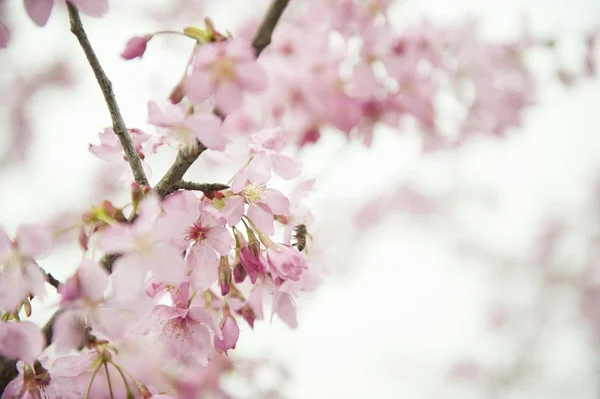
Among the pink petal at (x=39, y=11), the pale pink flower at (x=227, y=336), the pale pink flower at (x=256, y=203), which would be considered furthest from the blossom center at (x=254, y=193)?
the pink petal at (x=39, y=11)

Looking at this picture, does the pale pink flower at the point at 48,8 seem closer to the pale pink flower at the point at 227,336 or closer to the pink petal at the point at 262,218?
the pink petal at the point at 262,218

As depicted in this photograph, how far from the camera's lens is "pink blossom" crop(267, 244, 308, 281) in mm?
665

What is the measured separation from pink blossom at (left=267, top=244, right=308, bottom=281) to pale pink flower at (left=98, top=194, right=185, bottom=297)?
167 mm

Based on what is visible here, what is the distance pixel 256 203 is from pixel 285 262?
0.10m

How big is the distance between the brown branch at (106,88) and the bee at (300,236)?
0.28m

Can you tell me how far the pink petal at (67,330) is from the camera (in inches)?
21.3

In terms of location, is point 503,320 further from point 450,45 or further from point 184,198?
point 184,198

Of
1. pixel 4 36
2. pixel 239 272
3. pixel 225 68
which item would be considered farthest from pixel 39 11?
pixel 239 272

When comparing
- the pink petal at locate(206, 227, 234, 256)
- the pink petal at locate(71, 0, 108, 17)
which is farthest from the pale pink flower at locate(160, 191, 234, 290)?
the pink petal at locate(71, 0, 108, 17)

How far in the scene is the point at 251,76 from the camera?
22.7 inches

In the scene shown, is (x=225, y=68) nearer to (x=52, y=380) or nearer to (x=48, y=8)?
(x=48, y=8)

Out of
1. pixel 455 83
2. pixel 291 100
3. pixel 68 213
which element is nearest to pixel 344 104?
pixel 291 100

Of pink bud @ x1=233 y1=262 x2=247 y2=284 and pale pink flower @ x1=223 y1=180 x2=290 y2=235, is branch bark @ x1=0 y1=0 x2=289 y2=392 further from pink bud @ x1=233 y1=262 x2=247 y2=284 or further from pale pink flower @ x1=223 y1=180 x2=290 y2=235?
pink bud @ x1=233 y1=262 x2=247 y2=284

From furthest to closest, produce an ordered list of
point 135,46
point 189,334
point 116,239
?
point 189,334, point 135,46, point 116,239
